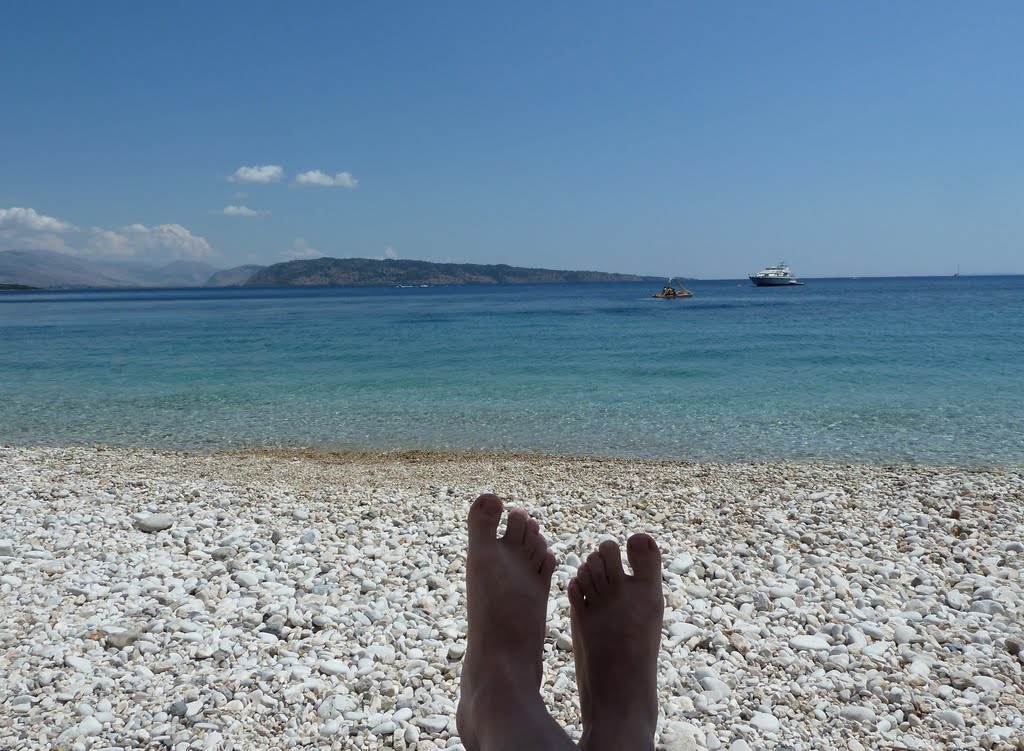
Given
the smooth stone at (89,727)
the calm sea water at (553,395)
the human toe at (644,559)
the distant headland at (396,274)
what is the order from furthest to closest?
the distant headland at (396,274), the calm sea water at (553,395), the human toe at (644,559), the smooth stone at (89,727)

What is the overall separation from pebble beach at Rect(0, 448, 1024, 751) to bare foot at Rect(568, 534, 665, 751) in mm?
206

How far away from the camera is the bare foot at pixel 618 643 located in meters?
2.04

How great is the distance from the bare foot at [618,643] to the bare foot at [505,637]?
5.8 inches

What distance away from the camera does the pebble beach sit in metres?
2.29

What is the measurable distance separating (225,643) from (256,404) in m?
9.20

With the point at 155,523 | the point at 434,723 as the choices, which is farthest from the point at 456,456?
the point at 434,723

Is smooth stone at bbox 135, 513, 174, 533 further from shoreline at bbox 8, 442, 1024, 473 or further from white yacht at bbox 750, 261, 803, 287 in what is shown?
white yacht at bbox 750, 261, 803, 287

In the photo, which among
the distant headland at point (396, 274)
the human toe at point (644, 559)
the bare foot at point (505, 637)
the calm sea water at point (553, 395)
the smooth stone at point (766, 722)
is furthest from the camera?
the distant headland at point (396, 274)

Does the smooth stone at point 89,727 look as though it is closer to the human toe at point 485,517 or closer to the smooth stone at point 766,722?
the human toe at point 485,517

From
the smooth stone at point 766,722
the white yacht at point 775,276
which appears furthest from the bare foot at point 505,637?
the white yacht at point 775,276

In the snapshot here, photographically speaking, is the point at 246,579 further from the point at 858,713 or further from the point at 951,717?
the point at 951,717

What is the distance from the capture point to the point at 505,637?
233 cm

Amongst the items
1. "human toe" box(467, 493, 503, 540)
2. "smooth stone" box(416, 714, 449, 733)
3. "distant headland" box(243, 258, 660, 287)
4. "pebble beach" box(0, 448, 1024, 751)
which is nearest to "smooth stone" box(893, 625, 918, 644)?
"pebble beach" box(0, 448, 1024, 751)

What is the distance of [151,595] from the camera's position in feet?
10.4
